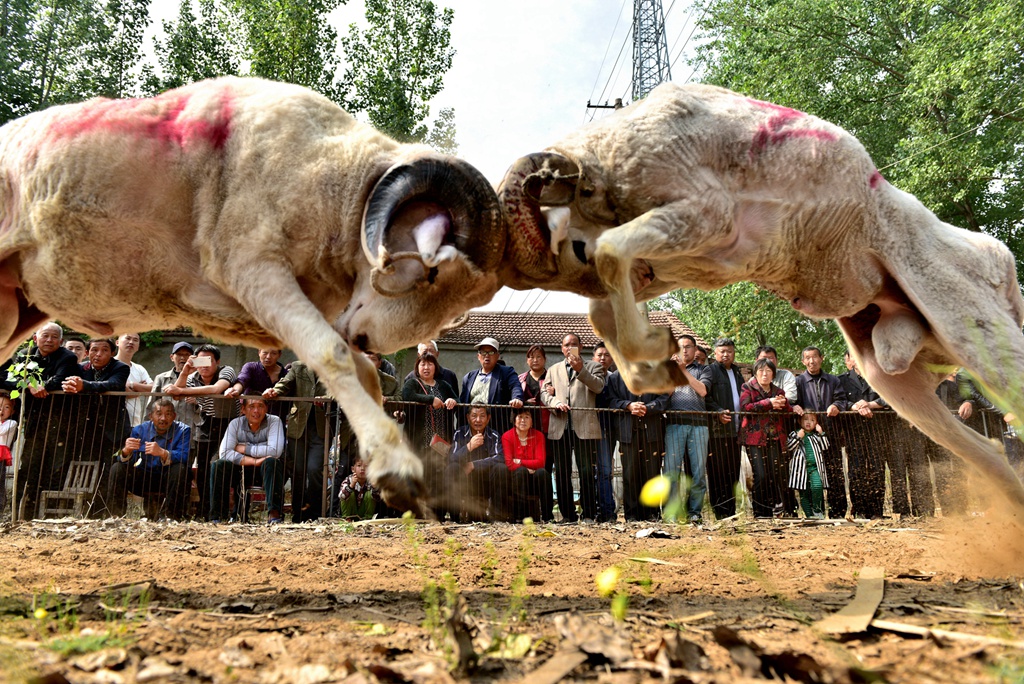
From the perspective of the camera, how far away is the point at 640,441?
379 inches

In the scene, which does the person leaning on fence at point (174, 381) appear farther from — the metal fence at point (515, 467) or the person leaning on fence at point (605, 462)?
the person leaning on fence at point (605, 462)

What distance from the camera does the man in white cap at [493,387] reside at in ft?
30.9

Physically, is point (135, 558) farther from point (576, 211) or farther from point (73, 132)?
point (576, 211)

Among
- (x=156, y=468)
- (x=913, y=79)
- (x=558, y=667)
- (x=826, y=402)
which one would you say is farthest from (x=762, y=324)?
(x=558, y=667)

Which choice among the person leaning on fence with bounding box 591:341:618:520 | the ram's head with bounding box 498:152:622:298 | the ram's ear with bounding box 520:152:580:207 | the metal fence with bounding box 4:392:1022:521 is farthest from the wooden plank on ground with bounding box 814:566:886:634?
the person leaning on fence with bounding box 591:341:618:520

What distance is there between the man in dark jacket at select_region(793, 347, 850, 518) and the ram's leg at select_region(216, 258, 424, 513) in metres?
7.61

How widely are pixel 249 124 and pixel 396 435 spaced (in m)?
2.16

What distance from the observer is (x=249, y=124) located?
450 centimetres

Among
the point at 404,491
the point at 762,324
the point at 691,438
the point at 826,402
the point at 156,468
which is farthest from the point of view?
the point at 762,324

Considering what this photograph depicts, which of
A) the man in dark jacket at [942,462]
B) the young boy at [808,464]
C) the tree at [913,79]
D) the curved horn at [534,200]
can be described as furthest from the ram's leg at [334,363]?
the tree at [913,79]

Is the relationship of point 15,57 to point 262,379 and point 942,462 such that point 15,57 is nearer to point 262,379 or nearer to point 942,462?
point 262,379

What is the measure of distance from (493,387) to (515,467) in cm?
108

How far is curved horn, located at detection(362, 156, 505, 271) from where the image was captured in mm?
4384

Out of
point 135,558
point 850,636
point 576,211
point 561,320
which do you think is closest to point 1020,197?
point 561,320
